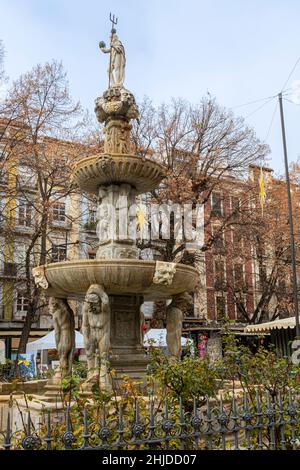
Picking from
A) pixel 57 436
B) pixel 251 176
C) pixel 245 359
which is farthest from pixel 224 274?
pixel 57 436

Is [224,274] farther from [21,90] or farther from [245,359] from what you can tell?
[245,359]

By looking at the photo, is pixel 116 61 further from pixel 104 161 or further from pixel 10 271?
pixel 10 271

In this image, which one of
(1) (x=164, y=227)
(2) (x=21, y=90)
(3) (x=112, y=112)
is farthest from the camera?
(1) (x=164, y=227)

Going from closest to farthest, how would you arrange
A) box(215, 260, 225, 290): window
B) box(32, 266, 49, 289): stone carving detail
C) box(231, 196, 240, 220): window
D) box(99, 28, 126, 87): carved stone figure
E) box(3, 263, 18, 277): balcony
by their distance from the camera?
1. box(32, 266, 49, 289): stone carving detail
2. box(99, 28, 126, 87): carved stone figure
3. box(231, 196, 240, 220): window
4. box(3, 263, 18, 277): balcony
5. box(215, 260, 225, 290): window

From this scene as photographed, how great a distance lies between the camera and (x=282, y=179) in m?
28.1

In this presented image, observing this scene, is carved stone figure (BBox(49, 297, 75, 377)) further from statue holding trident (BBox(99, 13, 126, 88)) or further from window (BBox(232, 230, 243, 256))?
window (BBox(232, 230, 243, 256))

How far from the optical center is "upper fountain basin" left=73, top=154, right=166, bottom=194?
8.77m

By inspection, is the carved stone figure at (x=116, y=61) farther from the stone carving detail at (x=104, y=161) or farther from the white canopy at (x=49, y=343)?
the white canopy at (x=49, y=343)

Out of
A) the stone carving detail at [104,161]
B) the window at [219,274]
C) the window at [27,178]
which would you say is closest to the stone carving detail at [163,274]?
the stone carving detail at [104,161]

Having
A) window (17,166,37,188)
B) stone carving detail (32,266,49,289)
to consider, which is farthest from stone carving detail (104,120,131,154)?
window (17,166,37,188)

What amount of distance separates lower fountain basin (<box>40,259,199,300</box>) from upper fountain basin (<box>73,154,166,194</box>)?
84.3 inches

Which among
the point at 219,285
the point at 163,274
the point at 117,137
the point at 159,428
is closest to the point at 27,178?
the point at 117,137
